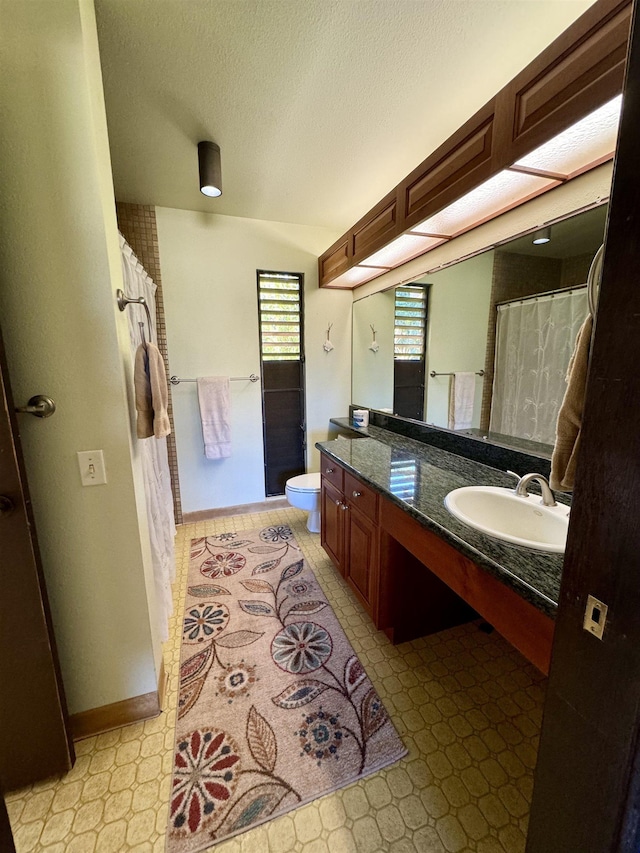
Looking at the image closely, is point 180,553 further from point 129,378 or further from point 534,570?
point 534,570

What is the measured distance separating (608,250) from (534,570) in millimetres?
754

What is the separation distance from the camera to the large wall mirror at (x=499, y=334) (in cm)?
139

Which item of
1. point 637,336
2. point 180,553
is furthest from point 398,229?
point 180,553

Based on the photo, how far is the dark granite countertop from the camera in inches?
33.3

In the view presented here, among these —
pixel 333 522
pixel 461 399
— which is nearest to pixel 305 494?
pixel 333 522

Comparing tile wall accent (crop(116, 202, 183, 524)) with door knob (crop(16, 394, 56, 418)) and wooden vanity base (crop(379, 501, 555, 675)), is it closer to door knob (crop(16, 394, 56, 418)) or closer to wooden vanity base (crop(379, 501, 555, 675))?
door knob (crop(16, 394, 56, 418))

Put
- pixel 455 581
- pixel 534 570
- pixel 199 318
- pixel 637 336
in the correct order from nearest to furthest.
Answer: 1. pixel 637 336
2. pixel 534 570
3. pixel 455 581
4. pixel 199 318

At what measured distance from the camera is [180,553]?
100 inches

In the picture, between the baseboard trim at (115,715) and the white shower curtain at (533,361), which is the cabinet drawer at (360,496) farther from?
the baseboard trim at (115,715)

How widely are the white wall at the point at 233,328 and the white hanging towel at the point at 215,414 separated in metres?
0.08

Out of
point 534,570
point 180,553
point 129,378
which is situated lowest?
point 180,553

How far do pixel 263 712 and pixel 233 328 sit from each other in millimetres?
2600

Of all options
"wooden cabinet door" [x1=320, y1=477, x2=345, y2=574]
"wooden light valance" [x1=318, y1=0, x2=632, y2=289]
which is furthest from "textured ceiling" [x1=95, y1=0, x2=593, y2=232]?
"wooden cabinet door" [x1=320, y1=477, x2=345, y2=574]

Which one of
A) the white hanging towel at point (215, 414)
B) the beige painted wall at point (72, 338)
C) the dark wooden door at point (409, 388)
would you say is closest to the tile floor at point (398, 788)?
the beige painted wall at point (72, 338)
